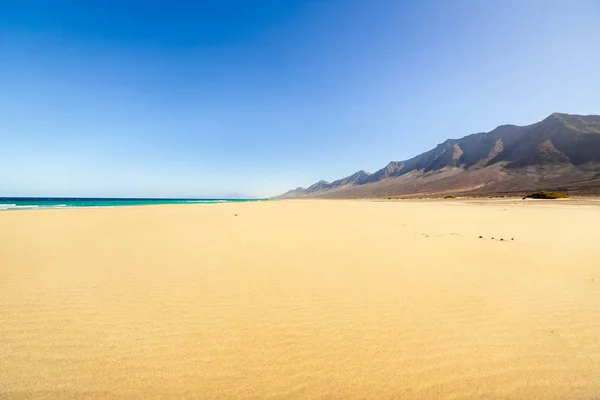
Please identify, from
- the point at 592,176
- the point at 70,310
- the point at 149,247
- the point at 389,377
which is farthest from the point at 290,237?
the point at 592,176

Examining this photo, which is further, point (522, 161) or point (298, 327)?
point (522, 161)

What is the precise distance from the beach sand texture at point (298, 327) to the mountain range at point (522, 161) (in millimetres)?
64336

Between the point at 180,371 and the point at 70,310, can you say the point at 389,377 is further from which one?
the point at 70,310

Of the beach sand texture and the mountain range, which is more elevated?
the mountain range

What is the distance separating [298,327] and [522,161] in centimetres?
12930

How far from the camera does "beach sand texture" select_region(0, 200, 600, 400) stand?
7.24 ft

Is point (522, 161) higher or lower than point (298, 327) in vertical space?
higher

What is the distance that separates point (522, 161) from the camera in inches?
3861

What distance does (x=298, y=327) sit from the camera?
309cm

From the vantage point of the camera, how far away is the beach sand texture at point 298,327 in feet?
7.24

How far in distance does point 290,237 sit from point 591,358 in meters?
7.17

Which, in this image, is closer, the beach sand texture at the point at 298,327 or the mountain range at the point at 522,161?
the beach sand texture at the point at 298,327

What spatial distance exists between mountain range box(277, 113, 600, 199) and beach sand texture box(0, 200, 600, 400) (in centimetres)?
6434

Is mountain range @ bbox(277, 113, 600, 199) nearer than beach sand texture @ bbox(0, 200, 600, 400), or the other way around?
beach sand texture @ bbox(0, 200, 600, 400)
